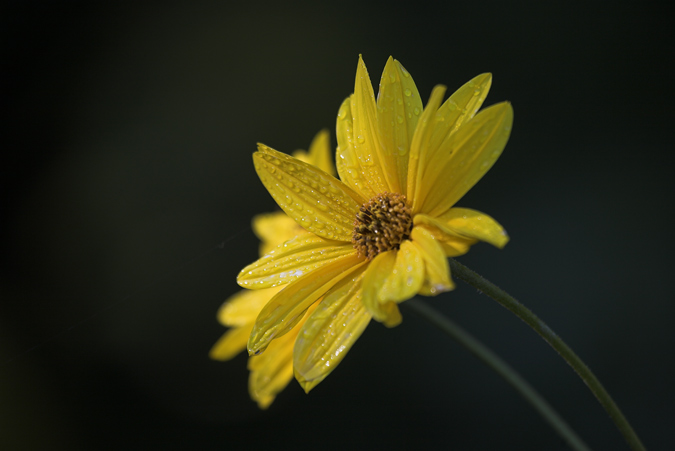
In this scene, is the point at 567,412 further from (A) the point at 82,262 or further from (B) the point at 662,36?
(A) the point at 82,262

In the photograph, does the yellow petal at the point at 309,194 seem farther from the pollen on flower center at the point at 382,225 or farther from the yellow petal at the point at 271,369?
the yellow petal at the point at 271,369

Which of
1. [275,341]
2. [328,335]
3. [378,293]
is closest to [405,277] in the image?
[378,293]

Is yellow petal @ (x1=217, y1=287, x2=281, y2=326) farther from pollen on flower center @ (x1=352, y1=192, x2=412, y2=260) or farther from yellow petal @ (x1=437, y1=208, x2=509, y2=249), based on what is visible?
yellow petal @ (x1=437, y1=208, x2=509, y2=249)

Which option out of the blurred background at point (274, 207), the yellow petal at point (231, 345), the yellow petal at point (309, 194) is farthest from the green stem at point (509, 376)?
the blurred background at point (274, 207)

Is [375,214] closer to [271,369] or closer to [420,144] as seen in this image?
[420,144]

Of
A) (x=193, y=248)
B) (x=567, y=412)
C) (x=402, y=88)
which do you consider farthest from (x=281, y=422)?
(x=402, y=88)

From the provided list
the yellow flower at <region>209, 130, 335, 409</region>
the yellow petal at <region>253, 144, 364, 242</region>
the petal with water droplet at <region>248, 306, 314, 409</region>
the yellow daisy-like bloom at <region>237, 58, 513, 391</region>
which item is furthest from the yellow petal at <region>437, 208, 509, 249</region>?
the petal with water droplet at <region>248, 306, 314, 409</region>
